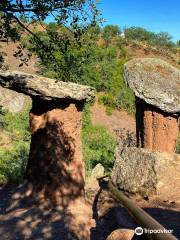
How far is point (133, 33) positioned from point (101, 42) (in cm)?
1378

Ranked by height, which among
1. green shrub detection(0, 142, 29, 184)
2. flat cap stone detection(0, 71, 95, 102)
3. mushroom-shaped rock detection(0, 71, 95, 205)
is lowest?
green shrub detection(0, 142, 29, 184)

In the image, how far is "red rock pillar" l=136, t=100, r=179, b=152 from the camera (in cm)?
937

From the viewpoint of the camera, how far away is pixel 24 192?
812 cm

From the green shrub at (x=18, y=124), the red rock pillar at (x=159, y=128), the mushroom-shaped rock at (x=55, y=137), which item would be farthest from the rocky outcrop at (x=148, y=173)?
the green shrub at (x=18, y=124)

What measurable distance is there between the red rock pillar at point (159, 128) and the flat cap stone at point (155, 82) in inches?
7.4

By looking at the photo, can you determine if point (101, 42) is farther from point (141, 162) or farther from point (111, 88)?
point (141, 162)

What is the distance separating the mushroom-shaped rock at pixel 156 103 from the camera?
30.5 ft

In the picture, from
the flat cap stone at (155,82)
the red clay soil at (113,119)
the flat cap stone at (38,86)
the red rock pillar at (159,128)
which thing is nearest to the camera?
the flat cap stone at (38,86)

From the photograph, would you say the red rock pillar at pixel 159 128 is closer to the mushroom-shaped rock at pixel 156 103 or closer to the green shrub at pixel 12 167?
the mushroom-shaped rock at pixel 156 103

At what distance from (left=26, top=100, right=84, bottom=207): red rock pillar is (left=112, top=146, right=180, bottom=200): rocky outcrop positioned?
1.22 m

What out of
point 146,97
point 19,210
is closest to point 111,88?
point 146,97

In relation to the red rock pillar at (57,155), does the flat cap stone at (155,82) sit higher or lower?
higher

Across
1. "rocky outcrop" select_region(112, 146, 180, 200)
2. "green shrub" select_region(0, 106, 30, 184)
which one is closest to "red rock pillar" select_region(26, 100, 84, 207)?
"green shrub" select_region(0, 106, 30, 184)

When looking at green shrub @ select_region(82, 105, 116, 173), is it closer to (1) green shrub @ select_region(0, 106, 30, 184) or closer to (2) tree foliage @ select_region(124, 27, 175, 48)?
(1) green shrub @ select_region(0, 106, 30, 184)
